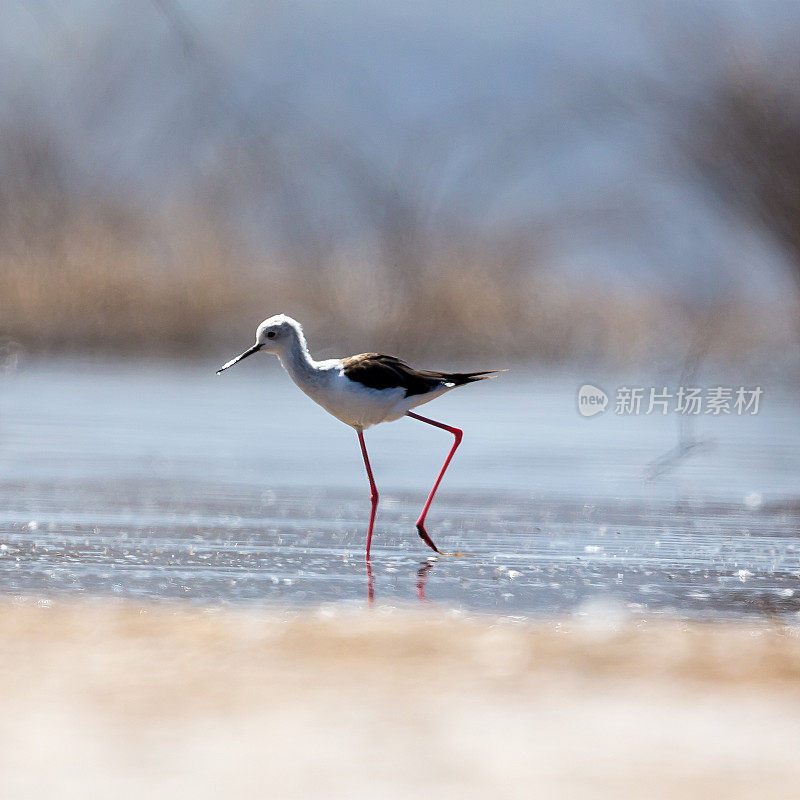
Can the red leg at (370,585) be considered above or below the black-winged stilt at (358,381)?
below

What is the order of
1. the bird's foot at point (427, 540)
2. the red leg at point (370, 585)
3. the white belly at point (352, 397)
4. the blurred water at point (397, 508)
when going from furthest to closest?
the white belly at point (352, 397)
the bird's foot at point (427, 540)
the blurred water at point (397, 508)
the red leg at point (370, 585)

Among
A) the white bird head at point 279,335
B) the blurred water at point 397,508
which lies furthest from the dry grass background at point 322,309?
the white bird head at point 279,335

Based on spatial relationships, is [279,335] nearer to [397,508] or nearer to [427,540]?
[397,508]

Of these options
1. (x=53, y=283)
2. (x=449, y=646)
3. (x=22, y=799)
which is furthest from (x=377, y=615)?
(x=53, y=283)

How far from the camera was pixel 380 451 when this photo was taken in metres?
7.38

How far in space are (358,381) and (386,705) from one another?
2569 millimetres

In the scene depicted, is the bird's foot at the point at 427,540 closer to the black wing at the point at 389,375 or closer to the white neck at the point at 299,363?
the black wing at the point at 389,375

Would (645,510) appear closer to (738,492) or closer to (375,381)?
Result: (738,492)

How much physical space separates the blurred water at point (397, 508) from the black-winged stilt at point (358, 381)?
0.36 meters

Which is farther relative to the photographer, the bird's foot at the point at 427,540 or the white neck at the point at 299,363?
the white neck at the point at 299,363

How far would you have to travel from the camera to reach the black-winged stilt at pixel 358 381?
5.12 meters

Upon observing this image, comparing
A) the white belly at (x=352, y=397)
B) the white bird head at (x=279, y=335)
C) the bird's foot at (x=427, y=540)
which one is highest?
the white bird head at (x=279, y=335)

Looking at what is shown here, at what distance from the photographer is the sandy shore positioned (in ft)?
7.29

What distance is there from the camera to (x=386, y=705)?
263 centimetres
